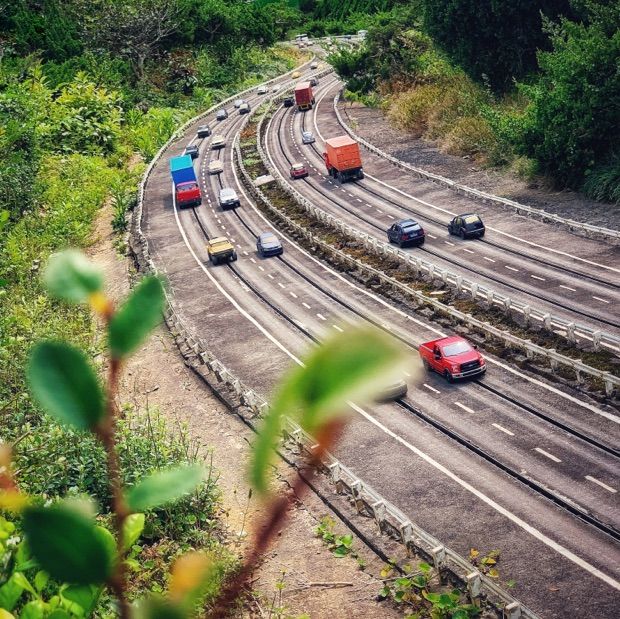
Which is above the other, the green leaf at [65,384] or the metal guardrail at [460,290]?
the green leaf at [65,384]

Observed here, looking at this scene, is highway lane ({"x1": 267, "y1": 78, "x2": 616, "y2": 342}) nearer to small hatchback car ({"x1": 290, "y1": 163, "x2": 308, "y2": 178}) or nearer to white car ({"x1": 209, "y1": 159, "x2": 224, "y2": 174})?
small hatchback car ({"x1": 290, "y1": 163, "x2": 308, "y2": 178})

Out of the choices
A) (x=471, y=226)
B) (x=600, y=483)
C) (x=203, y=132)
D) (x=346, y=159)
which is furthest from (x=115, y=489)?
(x=203, y=132)

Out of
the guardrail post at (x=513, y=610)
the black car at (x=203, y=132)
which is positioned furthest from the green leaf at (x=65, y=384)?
the black car at (x=203, y=132)

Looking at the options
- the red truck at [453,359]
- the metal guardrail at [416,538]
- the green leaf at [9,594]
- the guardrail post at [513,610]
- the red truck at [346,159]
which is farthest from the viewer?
the red truck at [346,159]

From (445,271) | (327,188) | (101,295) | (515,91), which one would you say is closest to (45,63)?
(327,188)

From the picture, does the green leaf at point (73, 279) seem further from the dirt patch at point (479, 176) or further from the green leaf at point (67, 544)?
the dirt patch at point (479, 176)

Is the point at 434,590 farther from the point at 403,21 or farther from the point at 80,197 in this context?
the point at 403,21

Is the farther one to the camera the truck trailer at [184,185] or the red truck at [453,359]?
the truck trailer at [184,185]
